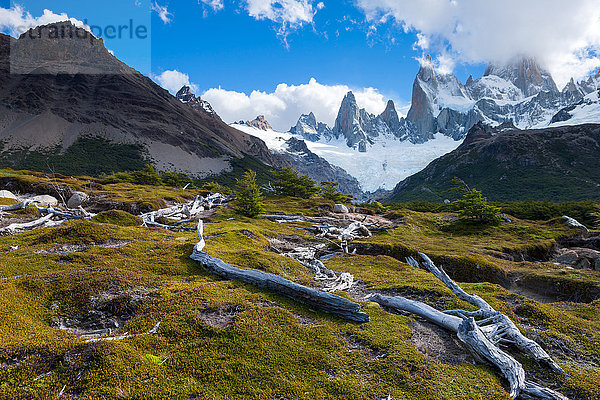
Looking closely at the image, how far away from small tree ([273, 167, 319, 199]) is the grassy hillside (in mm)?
37721

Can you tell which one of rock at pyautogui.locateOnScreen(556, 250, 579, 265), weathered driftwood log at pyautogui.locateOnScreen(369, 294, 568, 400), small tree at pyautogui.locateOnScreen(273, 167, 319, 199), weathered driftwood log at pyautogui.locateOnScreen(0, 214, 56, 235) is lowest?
rock at pyautogui.locateOnScreen(556, 250, 579, 265)

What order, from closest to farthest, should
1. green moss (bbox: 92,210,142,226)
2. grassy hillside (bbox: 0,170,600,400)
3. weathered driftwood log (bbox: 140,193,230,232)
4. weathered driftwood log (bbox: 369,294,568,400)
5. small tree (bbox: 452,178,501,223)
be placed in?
grassy hillside (bbox: 0,170,600,400) < weathered driftwood log (bbox: 369,294,568,400) < green moss (bbox: 92,210,142,226) < weathered driftwood log (bbox: 140,193,230,232) < small tree (bbox: 452,178,501,223)

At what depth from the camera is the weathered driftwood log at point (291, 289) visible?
792 cm

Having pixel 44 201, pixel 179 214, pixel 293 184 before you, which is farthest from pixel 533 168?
pixel 44 201

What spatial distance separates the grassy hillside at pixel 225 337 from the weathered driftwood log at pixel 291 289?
290mm

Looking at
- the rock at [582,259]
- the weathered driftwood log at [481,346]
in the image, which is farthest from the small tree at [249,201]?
the rock at [582,259]

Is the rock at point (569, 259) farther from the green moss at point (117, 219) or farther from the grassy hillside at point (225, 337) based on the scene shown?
the green moss at point (117, 219)

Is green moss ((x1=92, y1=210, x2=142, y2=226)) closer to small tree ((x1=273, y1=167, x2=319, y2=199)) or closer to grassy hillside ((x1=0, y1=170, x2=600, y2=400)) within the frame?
grassy hillside ((x1=0, y1=170, x2=600, y2=400))

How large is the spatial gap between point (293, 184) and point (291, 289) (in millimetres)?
41356

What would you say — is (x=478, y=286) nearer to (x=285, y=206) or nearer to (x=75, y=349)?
(x=75, y=349)

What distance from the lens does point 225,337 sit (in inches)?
245

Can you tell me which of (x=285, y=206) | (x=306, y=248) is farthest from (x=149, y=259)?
(x=285, y=206)

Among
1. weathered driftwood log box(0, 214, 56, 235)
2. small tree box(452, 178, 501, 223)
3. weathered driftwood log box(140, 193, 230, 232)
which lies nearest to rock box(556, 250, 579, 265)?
small tree box(452, 178, 501, 223)

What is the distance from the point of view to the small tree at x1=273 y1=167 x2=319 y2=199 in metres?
50.0
